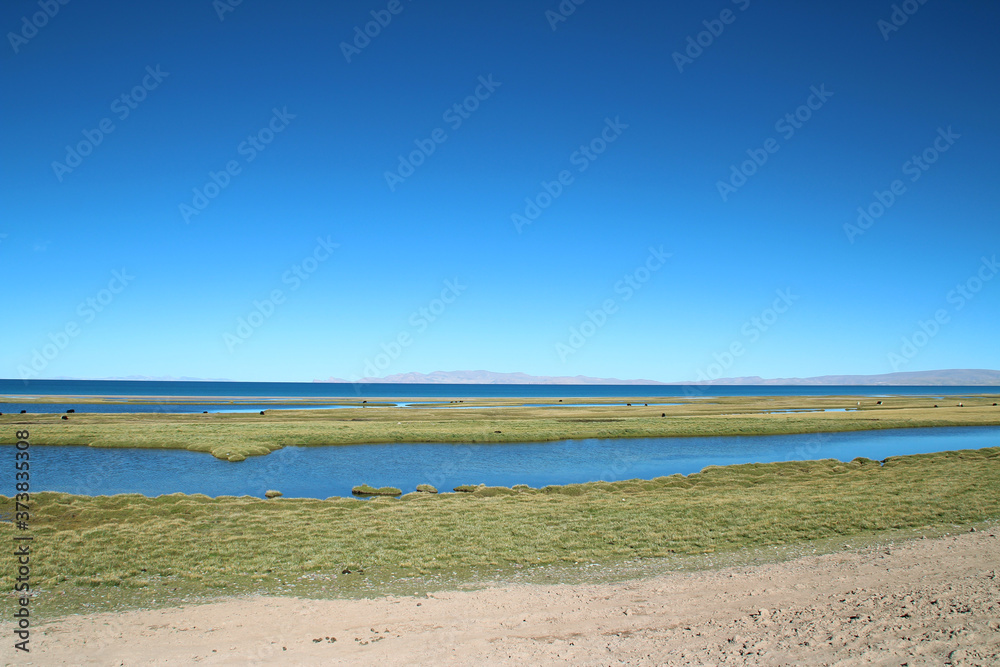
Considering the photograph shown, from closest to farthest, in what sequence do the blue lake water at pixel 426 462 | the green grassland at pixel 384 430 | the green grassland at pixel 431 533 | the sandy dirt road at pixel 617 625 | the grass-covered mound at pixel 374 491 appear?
1. the sandy dirt road at pixel 617 625
2. the green grassland at pixel 431 533
3. the grass-covered mound at pixel 374 491
4. the blue lake water at pixel 426 462
5. the green grassland at pixel 384 430

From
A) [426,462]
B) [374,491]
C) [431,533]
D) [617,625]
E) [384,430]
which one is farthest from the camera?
[384,430]

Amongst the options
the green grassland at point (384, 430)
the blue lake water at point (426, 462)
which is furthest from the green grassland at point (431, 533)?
the green grassland at point (384, 430)

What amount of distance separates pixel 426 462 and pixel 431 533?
1944 centimetres

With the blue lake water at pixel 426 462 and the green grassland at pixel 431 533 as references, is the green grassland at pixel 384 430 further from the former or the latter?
the green grassland at pixel 431 533

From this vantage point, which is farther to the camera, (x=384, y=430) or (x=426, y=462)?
(x=384, y=430)

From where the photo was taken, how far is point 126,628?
39.4 feet

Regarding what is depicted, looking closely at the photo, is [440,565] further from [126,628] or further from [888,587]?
[888,587]

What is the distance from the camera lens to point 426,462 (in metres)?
38.5

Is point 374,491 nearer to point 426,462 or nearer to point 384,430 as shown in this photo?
point 426,462

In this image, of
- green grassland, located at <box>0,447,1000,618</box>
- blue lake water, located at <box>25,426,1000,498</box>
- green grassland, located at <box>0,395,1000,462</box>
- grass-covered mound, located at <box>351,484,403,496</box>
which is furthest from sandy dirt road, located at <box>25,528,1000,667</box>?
green grassland, located at <box>0,395,1000,462</box>

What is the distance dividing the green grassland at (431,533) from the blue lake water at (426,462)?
17.1 ft

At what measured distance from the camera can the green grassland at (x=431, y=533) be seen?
14984 millimetres

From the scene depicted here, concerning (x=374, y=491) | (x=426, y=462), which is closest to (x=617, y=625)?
(x=374, y=491)

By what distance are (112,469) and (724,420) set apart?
56.9m
